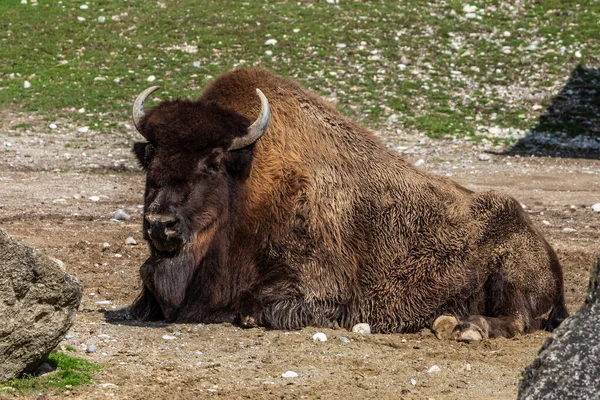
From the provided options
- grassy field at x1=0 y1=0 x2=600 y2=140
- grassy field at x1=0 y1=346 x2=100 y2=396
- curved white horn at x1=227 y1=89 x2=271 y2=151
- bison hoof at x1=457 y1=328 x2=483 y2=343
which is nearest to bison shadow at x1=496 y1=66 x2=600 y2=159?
grassy field at x1=0 y1=0 x2=600 y2=140

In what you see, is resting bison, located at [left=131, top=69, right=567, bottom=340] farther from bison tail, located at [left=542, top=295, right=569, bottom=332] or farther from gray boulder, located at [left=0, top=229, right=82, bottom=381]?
gray boulder, located at [left=0, top=229, right=82, bottom=381]

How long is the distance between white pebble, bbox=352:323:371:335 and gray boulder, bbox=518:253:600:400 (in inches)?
160

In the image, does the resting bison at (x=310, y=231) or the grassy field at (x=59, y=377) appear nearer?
the grassy field at (x=59, y=377)

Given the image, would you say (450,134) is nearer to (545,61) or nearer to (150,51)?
(545,61)

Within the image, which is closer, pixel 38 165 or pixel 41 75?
pixel 38 165

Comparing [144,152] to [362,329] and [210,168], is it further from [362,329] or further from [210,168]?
[362,329]

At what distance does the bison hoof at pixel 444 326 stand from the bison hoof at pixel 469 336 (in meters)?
0.13

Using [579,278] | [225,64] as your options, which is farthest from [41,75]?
[579,278]

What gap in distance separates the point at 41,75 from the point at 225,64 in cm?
393

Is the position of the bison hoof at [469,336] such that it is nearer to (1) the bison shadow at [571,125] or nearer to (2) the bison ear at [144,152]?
(2) the bison ear at [144,152]

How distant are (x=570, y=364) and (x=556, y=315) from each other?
487cm

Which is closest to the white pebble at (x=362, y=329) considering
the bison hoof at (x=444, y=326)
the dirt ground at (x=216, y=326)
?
the dirt ground at (x=216, y=326)

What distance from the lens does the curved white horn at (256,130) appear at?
8102 millimetres

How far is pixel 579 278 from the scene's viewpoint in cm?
1082
